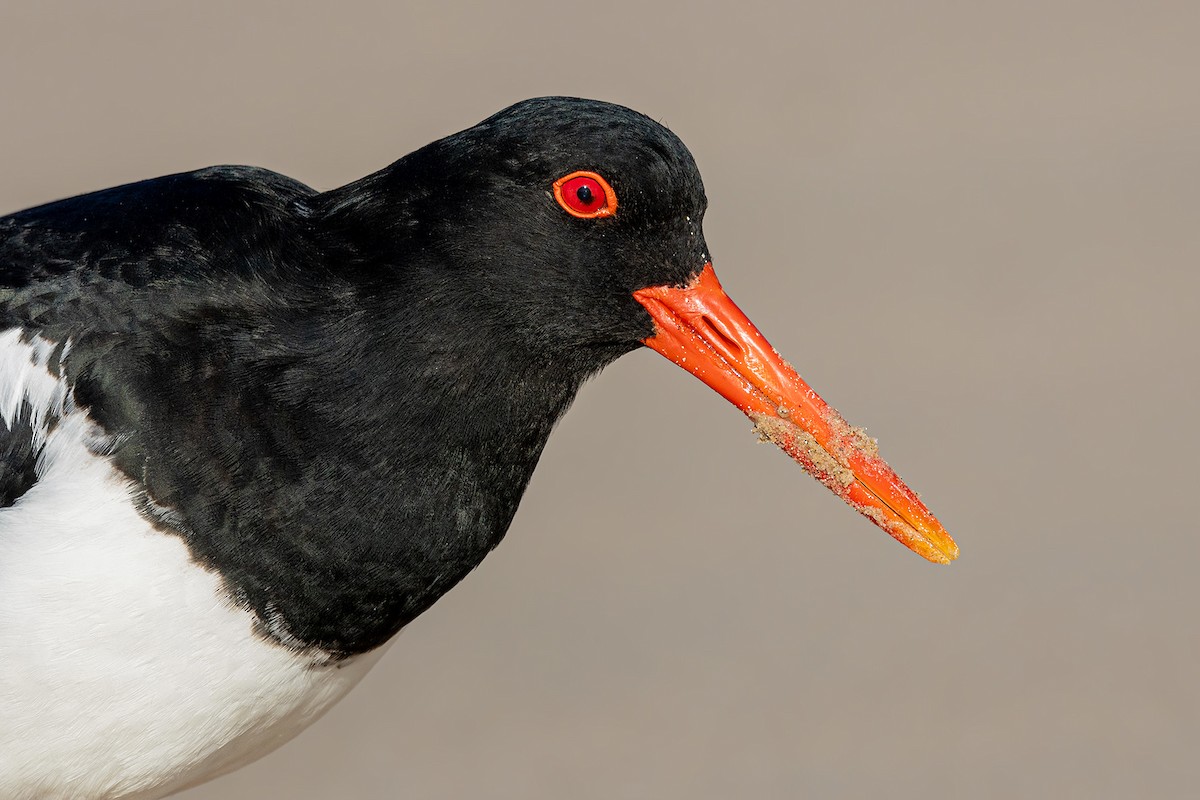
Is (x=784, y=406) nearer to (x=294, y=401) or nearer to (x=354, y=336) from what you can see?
(x=354, y=336)

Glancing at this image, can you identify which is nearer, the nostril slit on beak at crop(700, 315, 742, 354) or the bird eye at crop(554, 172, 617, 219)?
the bird eye at crop(554, 172, 617, 219)

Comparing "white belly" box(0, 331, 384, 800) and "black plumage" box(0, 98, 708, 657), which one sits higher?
"black plumage" box(0, 98, 708, 657)

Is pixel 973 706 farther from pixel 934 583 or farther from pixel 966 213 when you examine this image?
pixel 966 213

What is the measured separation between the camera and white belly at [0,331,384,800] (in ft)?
10.4

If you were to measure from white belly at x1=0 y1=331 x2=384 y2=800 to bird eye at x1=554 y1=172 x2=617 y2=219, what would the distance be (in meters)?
1.08

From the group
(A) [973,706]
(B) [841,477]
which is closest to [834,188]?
(A) [973,706]

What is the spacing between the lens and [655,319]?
3.42 m

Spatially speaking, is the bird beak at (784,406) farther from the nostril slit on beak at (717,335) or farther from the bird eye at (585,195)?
the bird eye at (585,195)

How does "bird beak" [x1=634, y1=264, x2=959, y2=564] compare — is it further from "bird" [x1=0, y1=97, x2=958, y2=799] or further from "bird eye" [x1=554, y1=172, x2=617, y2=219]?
"bird eye" [x1=554, y1=172, x2=617, y2=219]

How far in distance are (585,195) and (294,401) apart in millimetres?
761

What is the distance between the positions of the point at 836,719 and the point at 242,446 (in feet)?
11.6

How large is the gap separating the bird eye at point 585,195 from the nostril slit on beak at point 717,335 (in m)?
0.35

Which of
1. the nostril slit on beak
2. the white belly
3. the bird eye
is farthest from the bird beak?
the white belly

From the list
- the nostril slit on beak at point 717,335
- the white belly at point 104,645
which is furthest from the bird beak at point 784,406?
the white belly at point 104,645
